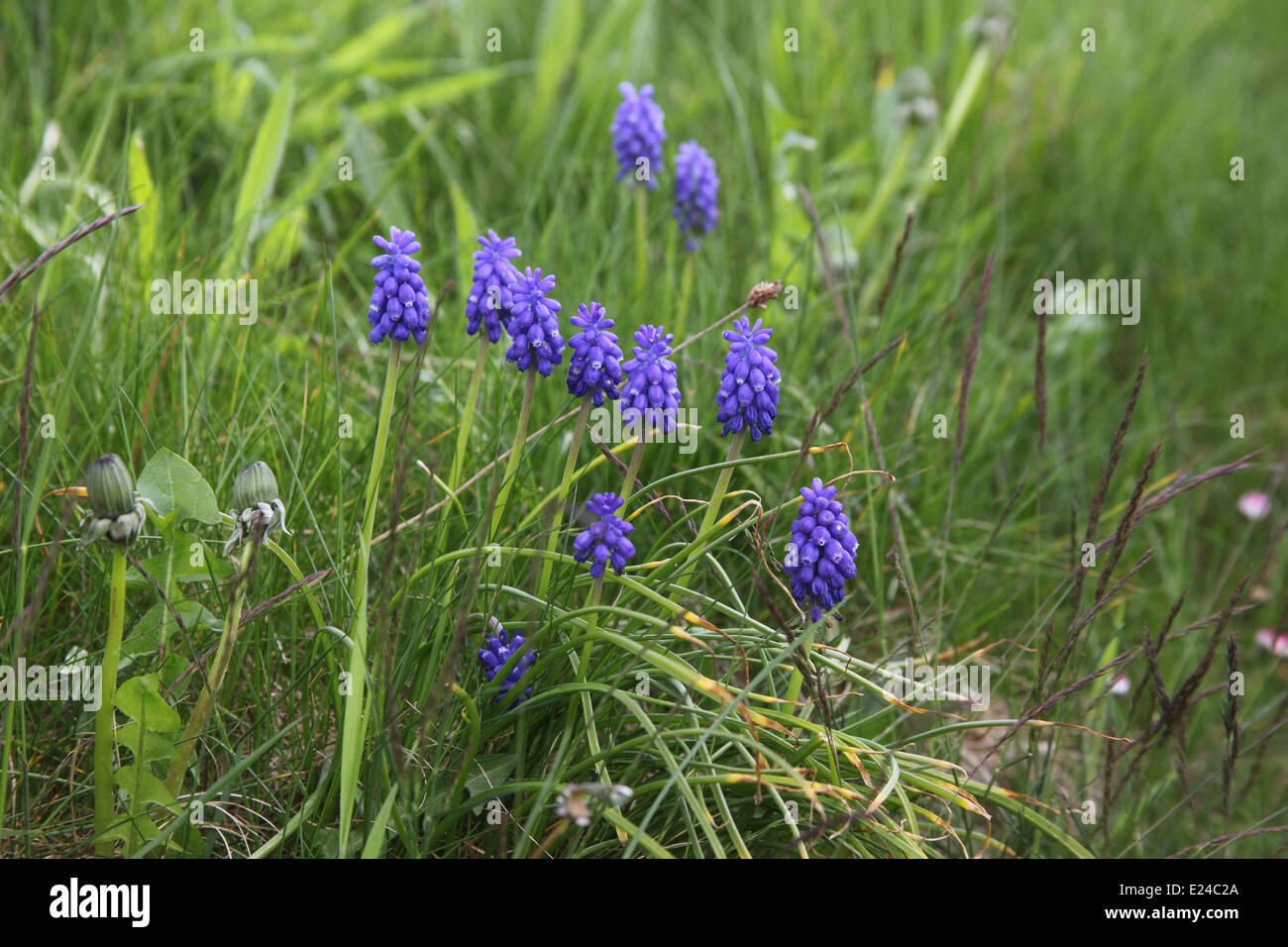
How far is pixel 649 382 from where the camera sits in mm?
1821

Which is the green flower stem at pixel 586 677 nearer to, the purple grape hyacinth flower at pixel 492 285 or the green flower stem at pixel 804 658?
the green flower stem at pixel 804 658

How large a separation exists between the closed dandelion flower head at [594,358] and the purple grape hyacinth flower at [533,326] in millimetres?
42

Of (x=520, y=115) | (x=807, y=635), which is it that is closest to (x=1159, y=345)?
(x=520, y=115)

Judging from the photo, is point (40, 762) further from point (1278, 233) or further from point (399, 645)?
point (1278, 233)

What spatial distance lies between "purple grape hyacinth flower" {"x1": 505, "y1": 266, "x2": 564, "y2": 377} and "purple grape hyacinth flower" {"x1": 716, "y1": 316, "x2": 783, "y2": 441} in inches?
11.5

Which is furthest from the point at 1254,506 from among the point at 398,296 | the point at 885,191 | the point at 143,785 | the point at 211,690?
the point at 143,785

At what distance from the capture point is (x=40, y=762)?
197 cm

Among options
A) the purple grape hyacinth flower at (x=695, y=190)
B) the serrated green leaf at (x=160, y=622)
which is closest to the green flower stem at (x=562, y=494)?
the serrated green leaf at (x=160, y=622)

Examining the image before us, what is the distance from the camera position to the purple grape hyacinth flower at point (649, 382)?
5.95 ft

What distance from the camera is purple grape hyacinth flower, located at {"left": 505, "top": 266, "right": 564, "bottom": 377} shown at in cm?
184

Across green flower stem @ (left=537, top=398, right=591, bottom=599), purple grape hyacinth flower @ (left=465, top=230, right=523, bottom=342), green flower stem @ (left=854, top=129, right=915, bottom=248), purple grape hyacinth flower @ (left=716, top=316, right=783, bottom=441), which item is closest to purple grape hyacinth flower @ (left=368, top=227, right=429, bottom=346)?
purple grape hyacinth flower @ (left=465, top=230, right=523, bottom=342)

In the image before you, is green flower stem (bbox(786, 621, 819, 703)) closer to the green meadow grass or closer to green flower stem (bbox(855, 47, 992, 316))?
the green meadow grass

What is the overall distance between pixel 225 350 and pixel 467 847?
1.35 meters

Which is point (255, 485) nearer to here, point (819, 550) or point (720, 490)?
point (720, 490)
